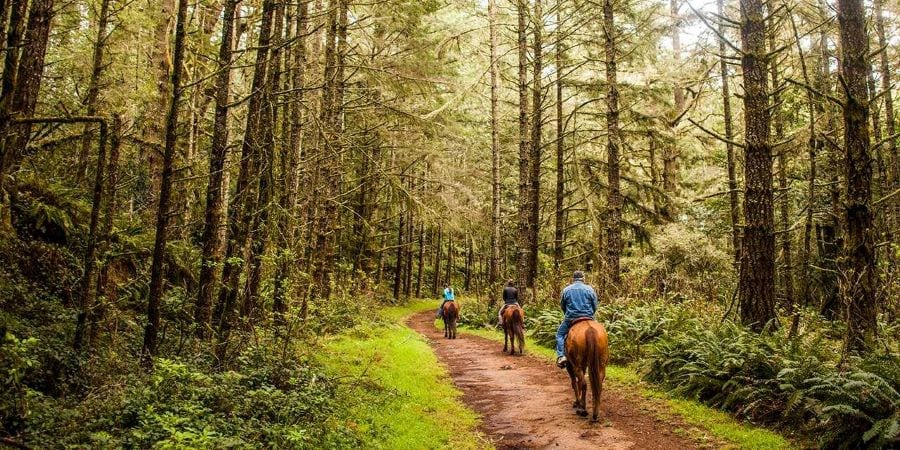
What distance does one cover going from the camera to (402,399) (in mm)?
8398

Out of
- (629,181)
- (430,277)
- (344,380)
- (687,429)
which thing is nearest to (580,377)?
(687,429)

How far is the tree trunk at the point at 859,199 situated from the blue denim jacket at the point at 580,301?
11.3ft

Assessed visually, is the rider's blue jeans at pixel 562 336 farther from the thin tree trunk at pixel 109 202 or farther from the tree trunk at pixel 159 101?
the tree trunk at pixel 159 101

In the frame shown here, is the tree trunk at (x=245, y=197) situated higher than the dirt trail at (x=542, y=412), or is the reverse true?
the tree trunk at (x=245, y=197)

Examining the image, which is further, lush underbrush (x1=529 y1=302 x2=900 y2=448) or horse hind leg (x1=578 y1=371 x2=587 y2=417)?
horse hind leg (x1=578 y1=371 x2=587 y2=417)

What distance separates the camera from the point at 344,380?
8.84 metres

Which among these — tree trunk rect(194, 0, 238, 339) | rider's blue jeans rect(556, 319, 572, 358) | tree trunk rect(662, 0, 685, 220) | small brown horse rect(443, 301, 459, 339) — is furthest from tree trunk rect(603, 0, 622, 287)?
tree trunk rect(194, 0, 238, 339)

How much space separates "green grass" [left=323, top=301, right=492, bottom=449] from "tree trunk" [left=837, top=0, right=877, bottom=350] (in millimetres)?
5604

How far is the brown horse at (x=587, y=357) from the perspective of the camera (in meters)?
7.55

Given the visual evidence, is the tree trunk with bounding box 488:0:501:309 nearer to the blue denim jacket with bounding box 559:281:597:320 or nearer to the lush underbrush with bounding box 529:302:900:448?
the lush underbrush with bounding box 529:302:900:448

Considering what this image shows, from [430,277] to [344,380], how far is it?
40542 mm

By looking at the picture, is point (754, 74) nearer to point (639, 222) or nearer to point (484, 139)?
point (639, 222)

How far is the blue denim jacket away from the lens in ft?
26.8

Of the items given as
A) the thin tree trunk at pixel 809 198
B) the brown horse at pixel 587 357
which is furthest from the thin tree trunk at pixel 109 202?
the thin tree trunk at pixel 809 198
